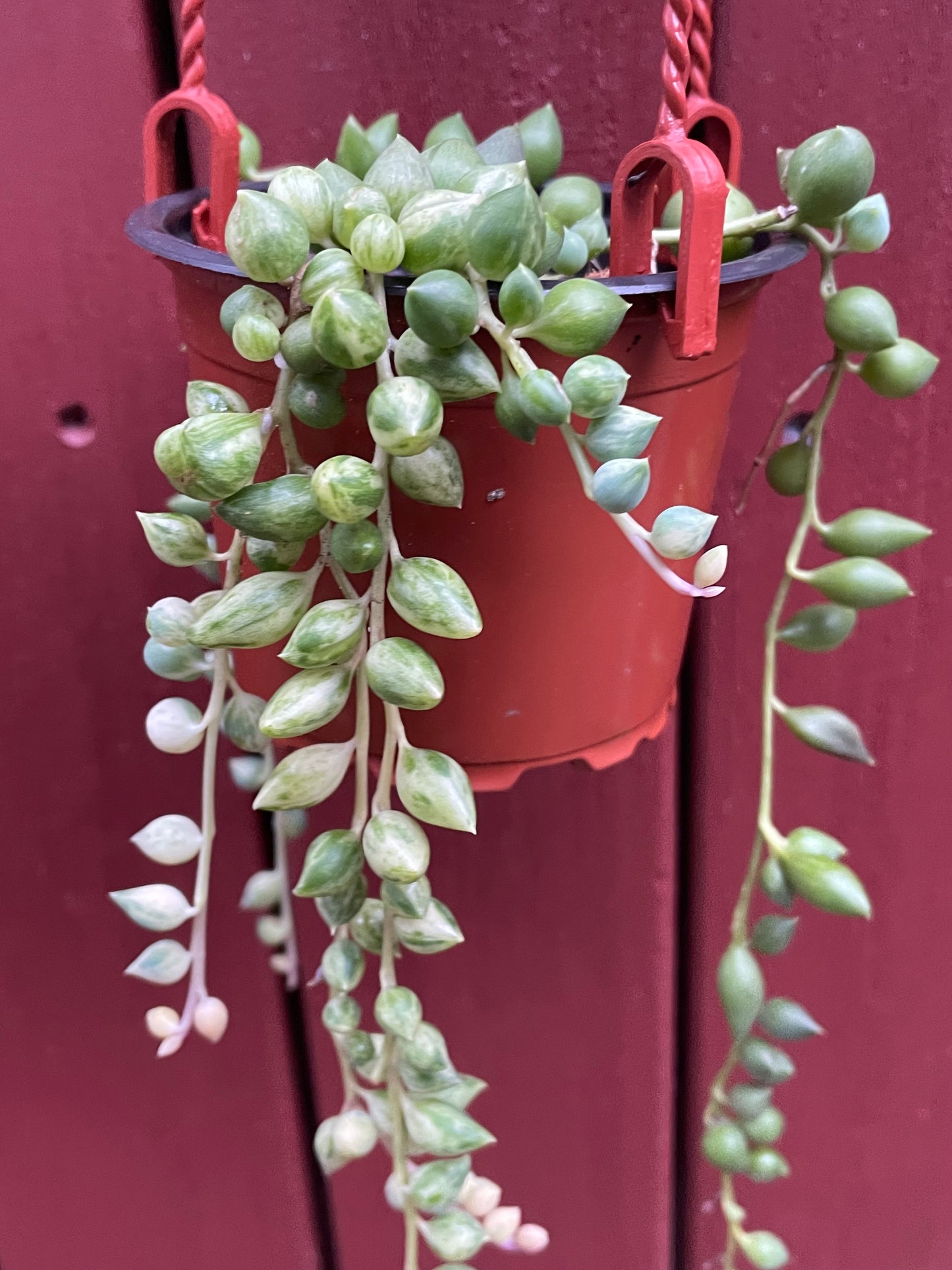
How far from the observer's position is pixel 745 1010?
1.37 ft

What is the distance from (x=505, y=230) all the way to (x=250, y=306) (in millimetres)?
74

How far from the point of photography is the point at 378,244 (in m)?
0.27

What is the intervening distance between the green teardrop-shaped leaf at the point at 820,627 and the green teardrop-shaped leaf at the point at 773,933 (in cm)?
12

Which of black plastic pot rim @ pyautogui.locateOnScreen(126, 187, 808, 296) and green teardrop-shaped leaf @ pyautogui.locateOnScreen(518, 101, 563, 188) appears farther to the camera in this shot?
green teardrop-shaped leaf @ pyautogui.locateOnScreen(518, 101, 563, 188)

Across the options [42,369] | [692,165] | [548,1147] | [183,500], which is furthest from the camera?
[548,1147]

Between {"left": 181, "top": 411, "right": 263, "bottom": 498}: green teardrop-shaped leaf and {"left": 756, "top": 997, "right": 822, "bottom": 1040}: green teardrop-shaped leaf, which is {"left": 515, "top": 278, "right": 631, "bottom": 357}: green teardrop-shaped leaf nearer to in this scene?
{"left": 181, "top": 411, "right": 263, "bottom": 498}: green teardrop-shaped leaf

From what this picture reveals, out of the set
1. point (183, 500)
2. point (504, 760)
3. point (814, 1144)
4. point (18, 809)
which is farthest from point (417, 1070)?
point (814, 1144)

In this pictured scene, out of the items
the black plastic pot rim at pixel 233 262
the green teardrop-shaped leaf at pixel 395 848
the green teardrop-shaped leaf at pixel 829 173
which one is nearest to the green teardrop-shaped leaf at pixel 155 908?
the green teardrop-shaped leaf at pixel 395 848

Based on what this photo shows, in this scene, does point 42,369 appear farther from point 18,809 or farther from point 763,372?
point 763,372

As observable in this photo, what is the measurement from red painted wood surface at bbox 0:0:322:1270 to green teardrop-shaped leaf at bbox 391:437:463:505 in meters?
0.28

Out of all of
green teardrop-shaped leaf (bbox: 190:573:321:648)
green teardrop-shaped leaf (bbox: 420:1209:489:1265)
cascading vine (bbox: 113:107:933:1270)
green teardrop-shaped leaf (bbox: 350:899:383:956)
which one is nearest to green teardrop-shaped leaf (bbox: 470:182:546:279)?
cascading vine (bbox: 113:107:933:1270)

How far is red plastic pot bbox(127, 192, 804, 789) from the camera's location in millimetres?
312

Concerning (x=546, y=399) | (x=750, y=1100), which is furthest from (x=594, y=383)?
(x=750, y=1100)

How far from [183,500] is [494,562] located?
15 centimetres
